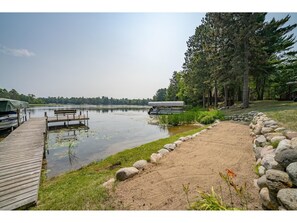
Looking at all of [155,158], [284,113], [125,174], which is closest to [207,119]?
[284,113]

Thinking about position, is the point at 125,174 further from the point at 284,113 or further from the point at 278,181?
the point at 284,113

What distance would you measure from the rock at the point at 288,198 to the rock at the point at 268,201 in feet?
0.45

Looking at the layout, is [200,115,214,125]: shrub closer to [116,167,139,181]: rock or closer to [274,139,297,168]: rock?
[116,167,139,181]: rock

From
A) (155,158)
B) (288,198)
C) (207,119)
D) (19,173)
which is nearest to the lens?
(288,198)

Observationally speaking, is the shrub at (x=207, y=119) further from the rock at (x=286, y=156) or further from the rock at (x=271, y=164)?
the rock at (x=286, y=156)

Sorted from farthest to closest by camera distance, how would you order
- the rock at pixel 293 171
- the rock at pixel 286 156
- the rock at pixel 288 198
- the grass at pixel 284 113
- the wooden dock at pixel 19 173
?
the grass at pixel 284 113, the wooden dock at pixel 19 173, the rock at pixel 286 156, the rock at pixel 293 171, the rock at pixel 288 198

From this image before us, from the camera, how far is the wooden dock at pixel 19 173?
135 inches

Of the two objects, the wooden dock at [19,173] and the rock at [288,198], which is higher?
the rock at [288,198]

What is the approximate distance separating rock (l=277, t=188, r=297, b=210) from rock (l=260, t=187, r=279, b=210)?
136 millimetres

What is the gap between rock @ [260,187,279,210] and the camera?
6.91 ft

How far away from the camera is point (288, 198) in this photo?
1918 millimetres

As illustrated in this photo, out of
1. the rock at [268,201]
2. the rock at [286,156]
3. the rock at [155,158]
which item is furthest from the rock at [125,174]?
the rock at [286,156]

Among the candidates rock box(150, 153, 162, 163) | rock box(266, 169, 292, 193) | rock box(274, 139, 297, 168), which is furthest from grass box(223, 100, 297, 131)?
rock box(150, 153, 162, 163)

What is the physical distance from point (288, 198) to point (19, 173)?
6114 mm
